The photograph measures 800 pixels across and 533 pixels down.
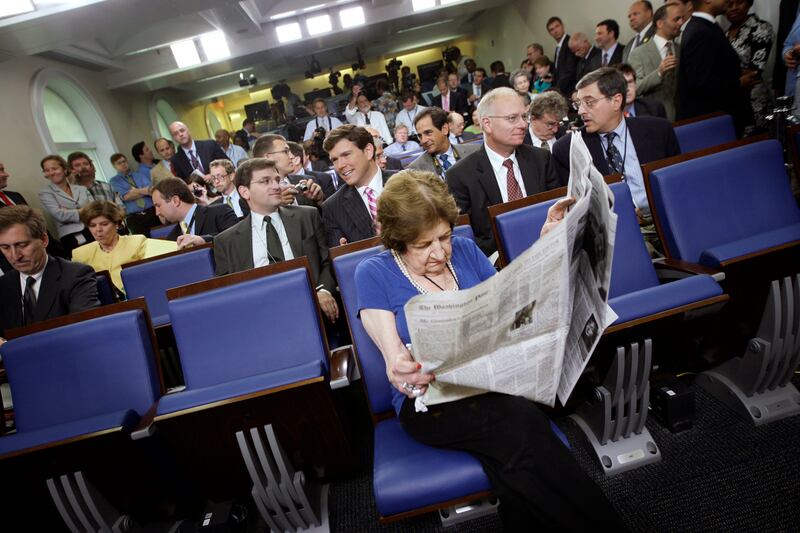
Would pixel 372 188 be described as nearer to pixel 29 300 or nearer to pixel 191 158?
pixel 29 300

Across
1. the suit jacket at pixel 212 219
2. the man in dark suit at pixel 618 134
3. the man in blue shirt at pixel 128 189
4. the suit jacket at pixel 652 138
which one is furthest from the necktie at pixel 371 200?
the man in blue shirt at pixel 128 189

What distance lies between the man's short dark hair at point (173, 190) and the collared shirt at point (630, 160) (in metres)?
2.87

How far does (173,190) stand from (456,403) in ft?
9.52

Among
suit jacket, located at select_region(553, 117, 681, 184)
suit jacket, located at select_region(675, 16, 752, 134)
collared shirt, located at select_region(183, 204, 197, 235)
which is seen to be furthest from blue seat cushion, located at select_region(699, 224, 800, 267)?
collared shirt, located at select_region(183, 204, 197, 235)

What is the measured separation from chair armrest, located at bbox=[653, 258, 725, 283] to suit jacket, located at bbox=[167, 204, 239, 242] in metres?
2.84

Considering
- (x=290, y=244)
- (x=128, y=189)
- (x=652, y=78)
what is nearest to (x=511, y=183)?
(x=290, y=244)

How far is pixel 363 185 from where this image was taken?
101 inches

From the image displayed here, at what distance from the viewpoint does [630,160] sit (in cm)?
235

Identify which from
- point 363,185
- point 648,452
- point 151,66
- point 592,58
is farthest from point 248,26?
point 648,452

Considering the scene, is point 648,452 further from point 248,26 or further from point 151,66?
point 151,66

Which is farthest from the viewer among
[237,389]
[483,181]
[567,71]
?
[567,71]

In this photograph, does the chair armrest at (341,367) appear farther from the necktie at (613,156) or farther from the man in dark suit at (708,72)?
the man in dark suit at (708,72)

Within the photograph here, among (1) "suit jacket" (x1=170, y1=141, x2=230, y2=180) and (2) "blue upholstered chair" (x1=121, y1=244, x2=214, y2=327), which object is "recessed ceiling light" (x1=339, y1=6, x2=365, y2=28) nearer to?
(1) "suit jacket" (x1=170, y1=141, x2=230, y2=180)

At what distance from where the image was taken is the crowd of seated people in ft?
3.88
